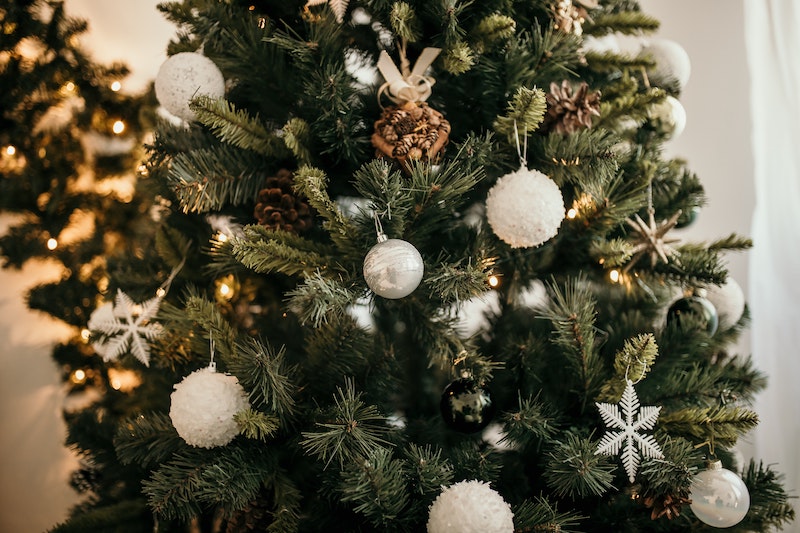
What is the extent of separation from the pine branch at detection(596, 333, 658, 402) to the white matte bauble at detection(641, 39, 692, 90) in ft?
1.56

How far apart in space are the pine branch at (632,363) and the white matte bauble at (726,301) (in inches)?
12.6

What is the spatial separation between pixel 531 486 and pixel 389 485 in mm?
250

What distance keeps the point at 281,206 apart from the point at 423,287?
0.21m

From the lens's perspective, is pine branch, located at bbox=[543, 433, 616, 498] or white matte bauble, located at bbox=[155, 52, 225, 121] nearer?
pine branch, located at bbox=[543, 433, 616, 498]

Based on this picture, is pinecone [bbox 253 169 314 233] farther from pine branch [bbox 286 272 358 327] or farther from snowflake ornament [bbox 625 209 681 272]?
snowflake ornament [bbox 625 209 681 272]

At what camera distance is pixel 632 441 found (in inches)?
23.1

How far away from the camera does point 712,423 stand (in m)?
0.61

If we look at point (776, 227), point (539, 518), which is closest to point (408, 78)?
point (539, 518)

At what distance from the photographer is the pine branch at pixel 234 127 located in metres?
0.61

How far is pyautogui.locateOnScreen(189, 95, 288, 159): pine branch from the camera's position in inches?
24.1

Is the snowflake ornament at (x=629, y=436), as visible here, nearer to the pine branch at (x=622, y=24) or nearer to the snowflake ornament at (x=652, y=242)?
the snowflake ornament at (x=652, y=242)

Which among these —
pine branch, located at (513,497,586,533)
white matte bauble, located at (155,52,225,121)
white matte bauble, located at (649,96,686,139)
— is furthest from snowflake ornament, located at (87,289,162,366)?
white matte bauble, located at (649,96,686,139)

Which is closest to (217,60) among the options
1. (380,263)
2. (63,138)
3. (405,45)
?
(405,45)

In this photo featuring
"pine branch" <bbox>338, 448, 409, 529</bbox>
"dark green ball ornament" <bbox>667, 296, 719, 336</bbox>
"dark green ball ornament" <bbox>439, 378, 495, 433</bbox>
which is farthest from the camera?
"dark green ball ornament" <bbox>667, 296, 719, 336</bbox>
